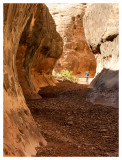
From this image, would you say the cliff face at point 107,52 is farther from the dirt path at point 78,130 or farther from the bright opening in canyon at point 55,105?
the dirt path at point 78,130

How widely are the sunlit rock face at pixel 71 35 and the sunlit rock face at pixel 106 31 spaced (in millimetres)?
10199

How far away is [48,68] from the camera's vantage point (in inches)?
459

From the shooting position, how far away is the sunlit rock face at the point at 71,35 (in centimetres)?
1766

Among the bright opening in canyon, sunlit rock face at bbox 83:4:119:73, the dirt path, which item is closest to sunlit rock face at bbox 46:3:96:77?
the bright opening in canyon

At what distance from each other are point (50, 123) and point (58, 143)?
0.99 meters

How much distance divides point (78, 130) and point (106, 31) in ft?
12.0

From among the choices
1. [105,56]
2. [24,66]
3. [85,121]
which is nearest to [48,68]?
[24,66]

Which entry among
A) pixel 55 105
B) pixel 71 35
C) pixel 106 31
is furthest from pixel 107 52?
pixel 71 35

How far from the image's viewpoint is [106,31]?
5848 millimetres

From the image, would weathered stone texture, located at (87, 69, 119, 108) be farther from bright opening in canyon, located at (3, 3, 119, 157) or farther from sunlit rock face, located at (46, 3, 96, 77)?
sunlit rock face, located at (46, 3, 96, 77)

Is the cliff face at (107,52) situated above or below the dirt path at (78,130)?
above

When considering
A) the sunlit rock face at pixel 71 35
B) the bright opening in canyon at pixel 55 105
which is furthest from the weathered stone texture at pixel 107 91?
the sunlit rock face at pixel 71 35

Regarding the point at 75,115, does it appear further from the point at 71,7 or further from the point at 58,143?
the point at 71,7

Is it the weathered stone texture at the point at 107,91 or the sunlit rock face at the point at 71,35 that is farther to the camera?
the sunlit rock face at the point at 71,35
